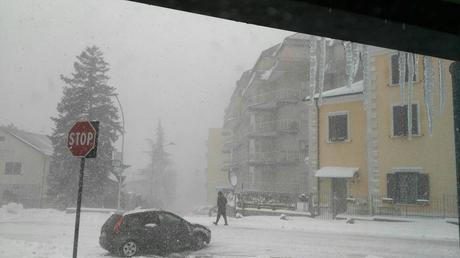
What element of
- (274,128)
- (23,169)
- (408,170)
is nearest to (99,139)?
(23,169)

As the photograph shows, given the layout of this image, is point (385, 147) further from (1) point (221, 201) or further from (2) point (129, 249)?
(2) point (129, 249)

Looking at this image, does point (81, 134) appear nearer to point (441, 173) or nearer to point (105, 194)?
point (441, 173)

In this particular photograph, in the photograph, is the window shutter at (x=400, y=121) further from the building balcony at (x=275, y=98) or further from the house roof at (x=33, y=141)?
the house roof at (x=33, y=141)

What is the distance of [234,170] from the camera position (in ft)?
161

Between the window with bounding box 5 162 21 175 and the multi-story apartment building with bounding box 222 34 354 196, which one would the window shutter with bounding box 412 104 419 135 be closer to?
the multi-story apartment building with bounding box 222 34 354 196

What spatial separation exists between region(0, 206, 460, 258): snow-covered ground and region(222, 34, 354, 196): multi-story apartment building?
1593 centimetres

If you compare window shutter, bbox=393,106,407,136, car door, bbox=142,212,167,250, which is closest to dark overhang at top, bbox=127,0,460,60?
car door, bbox=142,212,167,250

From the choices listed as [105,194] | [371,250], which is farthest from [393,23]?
[105,194]

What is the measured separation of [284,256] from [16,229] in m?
11.2

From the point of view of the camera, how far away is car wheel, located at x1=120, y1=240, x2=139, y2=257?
10.9 metres

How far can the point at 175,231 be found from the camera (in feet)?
39.7

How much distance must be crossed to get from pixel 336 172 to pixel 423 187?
15.0ft

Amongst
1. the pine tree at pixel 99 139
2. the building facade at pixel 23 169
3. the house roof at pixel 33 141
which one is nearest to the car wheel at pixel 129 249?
the pine tree at pixel 99 139

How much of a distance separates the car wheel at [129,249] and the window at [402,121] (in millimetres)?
16572
